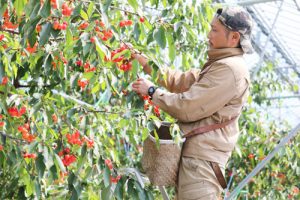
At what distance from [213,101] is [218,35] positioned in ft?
0.89

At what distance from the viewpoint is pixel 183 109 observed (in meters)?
2.51

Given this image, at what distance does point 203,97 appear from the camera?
8.16 feet

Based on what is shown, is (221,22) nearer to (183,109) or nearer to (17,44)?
(183,109)

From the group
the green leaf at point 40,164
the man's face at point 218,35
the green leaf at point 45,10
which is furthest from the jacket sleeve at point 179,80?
the green leaf at point 45,10

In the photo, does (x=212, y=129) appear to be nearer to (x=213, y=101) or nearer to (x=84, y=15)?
(x=213, y=101)

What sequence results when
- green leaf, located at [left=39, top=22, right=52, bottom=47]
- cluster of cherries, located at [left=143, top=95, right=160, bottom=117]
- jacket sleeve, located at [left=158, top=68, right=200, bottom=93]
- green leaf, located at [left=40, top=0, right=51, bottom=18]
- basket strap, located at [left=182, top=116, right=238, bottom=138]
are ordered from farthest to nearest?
jacket sleeve, located at [left=158, top=68, right=200, bottom=93], cluster of cherries, located at [left=143, top=95, right=160, bottom=117], basket strap, located at [left=182, top=116, right=238, bottom=138], green leaf, located at [left=39, top=22, right=52, bottom=47], green leaf, located at [left=40, top=0, right=51, bottom=18]

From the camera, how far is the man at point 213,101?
251 cm

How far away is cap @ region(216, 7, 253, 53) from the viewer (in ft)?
8.43

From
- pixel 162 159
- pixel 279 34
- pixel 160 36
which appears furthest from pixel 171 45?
pixel 279 34

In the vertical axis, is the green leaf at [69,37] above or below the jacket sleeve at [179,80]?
above

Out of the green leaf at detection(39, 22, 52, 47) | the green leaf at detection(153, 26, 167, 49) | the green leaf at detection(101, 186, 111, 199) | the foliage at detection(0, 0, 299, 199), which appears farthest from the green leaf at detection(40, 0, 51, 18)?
the green leaf at detection(101, 186, 111, 199)

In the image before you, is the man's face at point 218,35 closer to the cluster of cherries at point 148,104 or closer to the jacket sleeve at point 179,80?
the jacket sleeve at point 179,80

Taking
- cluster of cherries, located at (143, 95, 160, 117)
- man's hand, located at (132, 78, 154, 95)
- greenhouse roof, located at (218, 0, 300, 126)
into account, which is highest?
man's hand, located at (132, 78, 154, 95)

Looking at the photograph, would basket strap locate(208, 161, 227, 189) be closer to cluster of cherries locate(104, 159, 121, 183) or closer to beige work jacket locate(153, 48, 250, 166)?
beige work jacket locate(153, 48, 250, 166)
